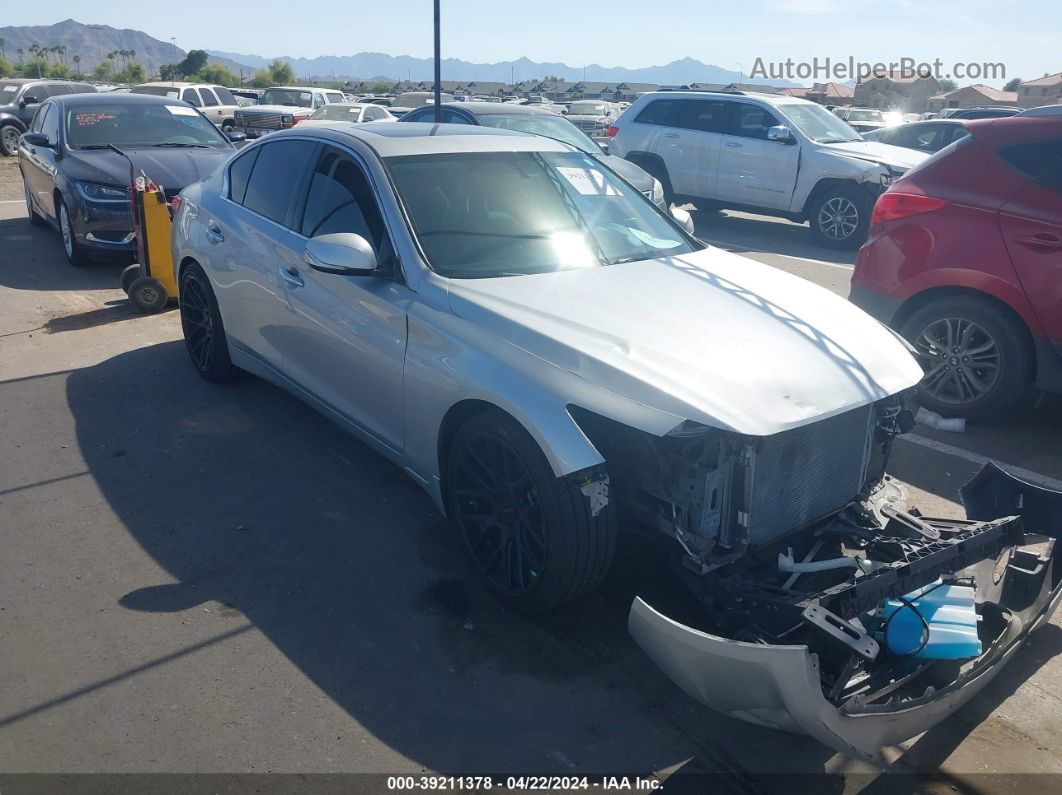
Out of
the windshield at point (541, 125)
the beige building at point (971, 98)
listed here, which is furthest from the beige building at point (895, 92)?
the windshield at point (541, 125)

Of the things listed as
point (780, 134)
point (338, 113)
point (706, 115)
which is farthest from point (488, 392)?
point (338, 113)

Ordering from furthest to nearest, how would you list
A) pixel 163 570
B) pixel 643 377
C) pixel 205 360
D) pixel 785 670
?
pixel 205 360 → pixel 163 570 → pixel 643 377 → pixel 785 670

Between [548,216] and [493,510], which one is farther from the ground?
[548,216]

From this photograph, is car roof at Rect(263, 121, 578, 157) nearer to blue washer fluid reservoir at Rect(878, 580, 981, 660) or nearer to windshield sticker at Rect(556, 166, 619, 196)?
windshield sticker at Rect(556, 166, 619, 196)

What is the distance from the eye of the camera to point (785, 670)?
98.6 inches

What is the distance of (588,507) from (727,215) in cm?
1236

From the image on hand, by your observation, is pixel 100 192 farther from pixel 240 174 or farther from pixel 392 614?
pixel 392 614

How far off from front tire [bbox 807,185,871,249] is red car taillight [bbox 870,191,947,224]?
5.80 m

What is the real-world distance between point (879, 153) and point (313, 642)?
11.0 m

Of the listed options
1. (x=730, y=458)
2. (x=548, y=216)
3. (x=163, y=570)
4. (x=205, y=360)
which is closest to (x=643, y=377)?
(x=730, y=458)

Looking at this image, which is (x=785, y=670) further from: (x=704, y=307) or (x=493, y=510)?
(x=704, y=307)

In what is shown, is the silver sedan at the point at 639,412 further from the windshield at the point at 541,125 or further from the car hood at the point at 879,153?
the car hood at the point at 879,153

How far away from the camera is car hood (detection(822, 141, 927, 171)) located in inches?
460

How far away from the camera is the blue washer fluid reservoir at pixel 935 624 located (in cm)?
288
